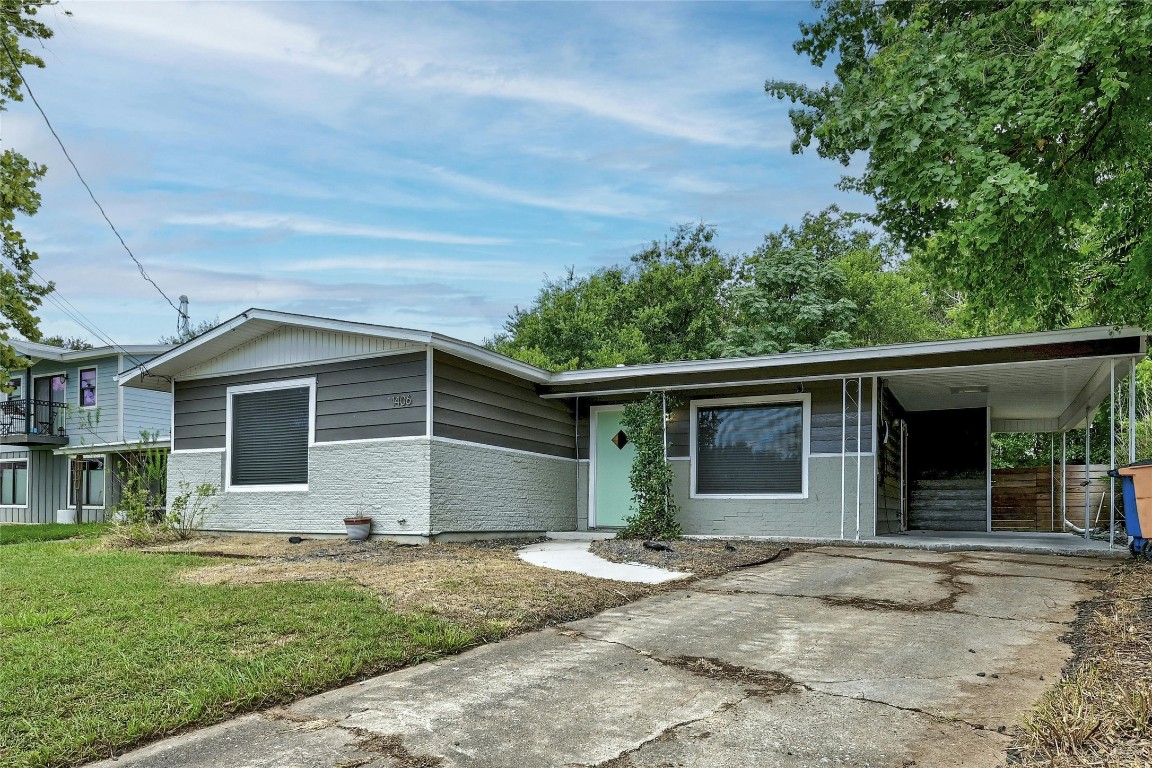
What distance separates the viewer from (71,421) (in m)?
21.1

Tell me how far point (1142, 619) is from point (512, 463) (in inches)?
296

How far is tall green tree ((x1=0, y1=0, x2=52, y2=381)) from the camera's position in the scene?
12.0m

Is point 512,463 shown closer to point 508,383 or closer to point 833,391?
point 508,383

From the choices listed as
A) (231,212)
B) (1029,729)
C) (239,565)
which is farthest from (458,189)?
(1029,729)

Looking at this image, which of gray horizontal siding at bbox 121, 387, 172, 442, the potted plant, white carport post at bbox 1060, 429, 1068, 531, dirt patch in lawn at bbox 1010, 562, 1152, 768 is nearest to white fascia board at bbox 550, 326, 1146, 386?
the potted plant

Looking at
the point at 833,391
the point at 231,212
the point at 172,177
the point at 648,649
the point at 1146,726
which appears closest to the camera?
the point at 1146,726

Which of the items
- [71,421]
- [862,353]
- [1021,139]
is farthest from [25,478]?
[1021,139]

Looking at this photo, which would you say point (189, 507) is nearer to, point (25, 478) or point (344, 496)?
point (344, 496)

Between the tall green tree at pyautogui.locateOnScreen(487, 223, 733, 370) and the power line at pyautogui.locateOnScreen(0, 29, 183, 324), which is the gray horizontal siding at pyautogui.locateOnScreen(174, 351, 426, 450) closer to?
the power line at pyautogui.locateOnScreen(0, 29, 183, 324)

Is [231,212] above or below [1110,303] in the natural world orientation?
above

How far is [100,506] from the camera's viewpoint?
66.9 feet

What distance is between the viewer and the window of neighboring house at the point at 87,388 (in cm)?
2110

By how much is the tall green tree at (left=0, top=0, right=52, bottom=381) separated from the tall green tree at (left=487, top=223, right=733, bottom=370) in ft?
42.5

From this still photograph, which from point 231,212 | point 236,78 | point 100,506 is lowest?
point 100,506
